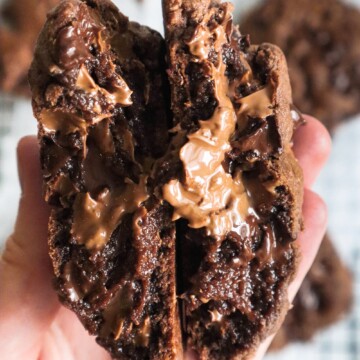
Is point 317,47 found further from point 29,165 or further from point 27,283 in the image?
point 27,283

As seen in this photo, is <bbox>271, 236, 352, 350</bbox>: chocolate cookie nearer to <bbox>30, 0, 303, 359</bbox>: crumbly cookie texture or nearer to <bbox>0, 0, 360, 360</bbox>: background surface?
<bbox>0, 0, 360, 360</bbox>: background surface

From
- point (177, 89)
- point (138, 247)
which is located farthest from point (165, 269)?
point (177, 89)

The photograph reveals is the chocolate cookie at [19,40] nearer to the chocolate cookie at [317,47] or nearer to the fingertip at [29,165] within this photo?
the chocolate cookie at [317,47]

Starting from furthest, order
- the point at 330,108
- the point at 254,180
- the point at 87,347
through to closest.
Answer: the point at 330,108
the point at 87,347
the point at 254,180

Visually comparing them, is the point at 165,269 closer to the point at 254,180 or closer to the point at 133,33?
the point at 254,180

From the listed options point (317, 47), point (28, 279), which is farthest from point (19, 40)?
point (28, 279)

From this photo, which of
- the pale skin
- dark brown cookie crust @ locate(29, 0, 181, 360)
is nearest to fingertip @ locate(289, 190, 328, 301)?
the pale skin
